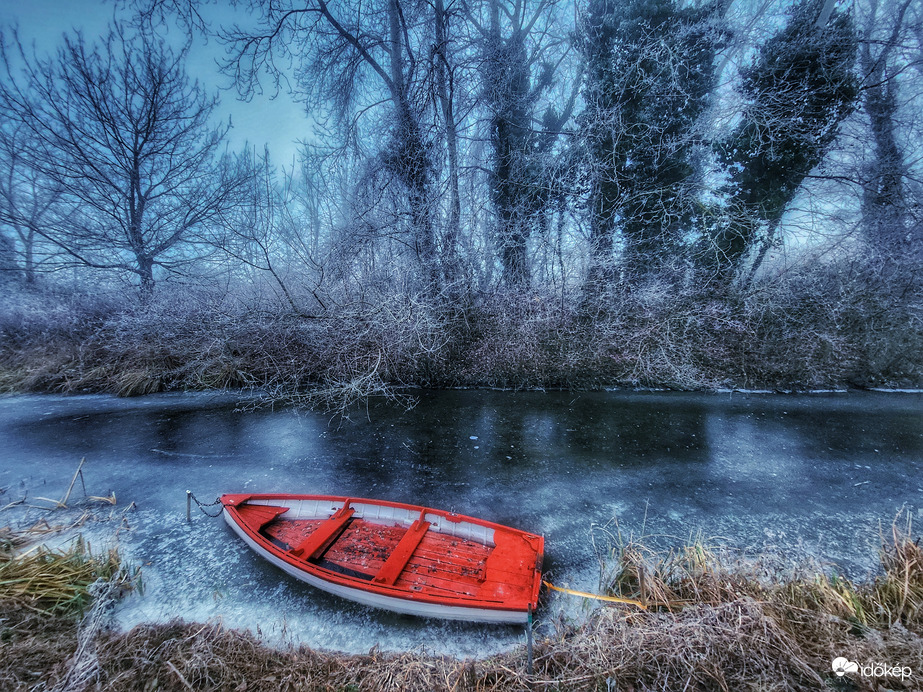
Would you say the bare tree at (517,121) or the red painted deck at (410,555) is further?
the bare tree at (517,121)

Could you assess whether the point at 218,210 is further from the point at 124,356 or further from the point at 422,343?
the point at 422,343

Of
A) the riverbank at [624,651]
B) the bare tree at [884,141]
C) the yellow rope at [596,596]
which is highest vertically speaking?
the bare tree at [884,141]

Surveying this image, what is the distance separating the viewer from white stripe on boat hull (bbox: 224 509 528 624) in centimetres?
260

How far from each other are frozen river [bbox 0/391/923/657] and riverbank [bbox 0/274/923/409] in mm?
736

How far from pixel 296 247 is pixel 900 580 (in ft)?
34.5

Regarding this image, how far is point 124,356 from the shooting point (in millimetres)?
9953

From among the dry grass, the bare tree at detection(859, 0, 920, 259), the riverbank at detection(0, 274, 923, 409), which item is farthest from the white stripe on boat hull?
the bare tree at detection(859, 0, 920, 259)

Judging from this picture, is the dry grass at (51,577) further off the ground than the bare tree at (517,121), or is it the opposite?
the bare tree at (517,121)

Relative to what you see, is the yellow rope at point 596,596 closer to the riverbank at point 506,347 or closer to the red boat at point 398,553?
the red boat at point 398,553

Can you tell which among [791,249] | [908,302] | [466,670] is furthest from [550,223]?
[466,670]

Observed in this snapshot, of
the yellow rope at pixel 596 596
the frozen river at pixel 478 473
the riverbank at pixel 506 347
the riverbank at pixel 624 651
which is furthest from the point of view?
the riverbank at pixel 506 347

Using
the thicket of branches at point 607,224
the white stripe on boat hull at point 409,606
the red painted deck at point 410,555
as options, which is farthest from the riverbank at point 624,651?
the thicket of branches at point 607,224

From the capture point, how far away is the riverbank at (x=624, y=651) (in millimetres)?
1874

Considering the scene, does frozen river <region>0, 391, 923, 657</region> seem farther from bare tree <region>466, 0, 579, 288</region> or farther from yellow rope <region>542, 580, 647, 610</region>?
bare tree <region>466, 0, 579, 288</region>
